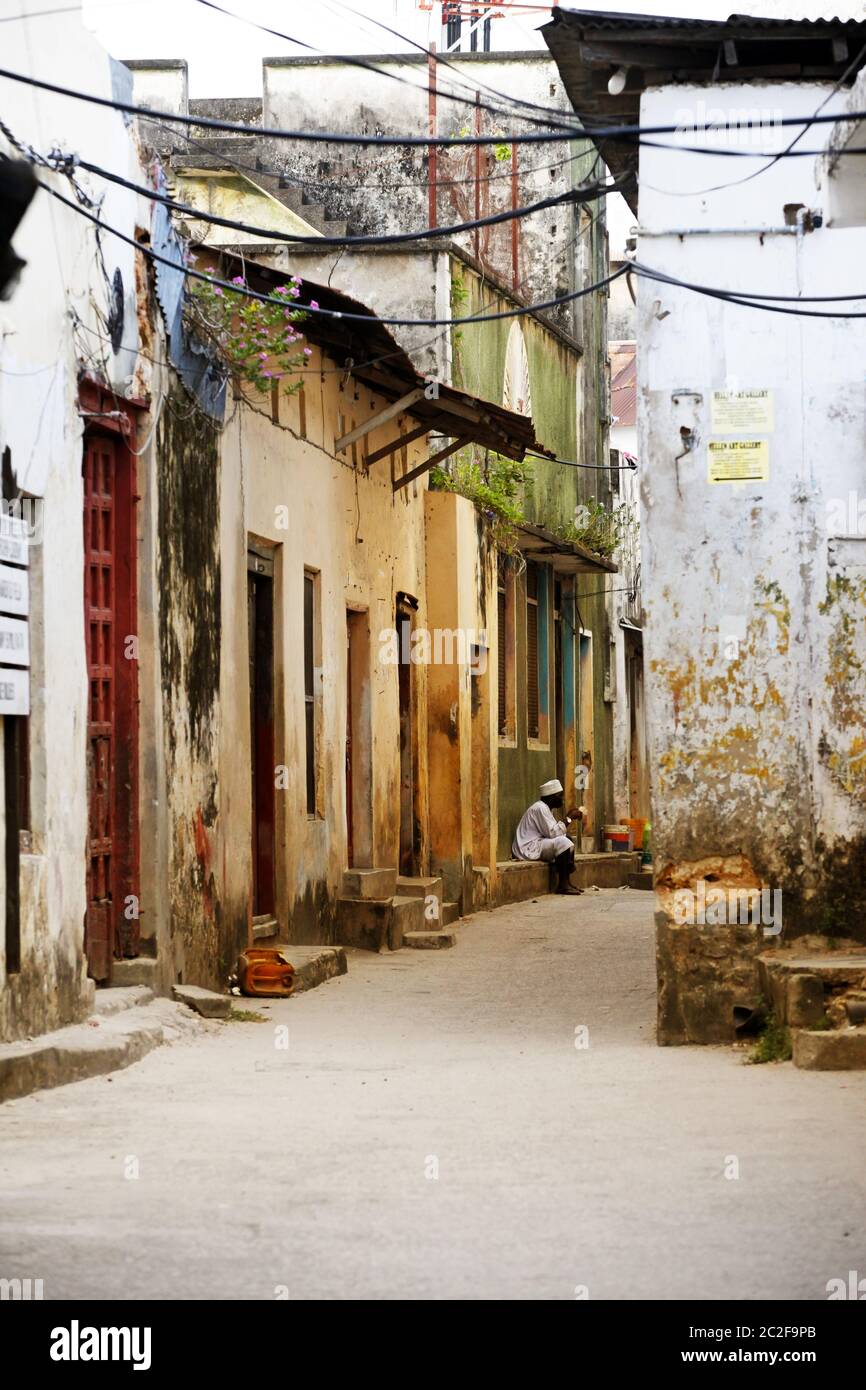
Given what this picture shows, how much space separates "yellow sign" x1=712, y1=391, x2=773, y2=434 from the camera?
34.3 ft

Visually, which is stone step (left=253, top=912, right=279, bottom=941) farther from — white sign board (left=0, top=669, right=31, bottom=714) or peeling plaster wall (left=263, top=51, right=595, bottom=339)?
peeling plaster wall (left=263, top=51, right=595, bottom=339)

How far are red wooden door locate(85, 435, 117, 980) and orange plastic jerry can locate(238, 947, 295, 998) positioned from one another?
1.88m

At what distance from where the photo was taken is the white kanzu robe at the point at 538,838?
23.3 m

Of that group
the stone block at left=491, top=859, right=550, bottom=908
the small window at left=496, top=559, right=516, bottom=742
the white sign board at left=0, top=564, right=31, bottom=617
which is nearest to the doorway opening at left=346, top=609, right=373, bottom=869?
the stone block at left=491, top=859, right=550, bottom=908

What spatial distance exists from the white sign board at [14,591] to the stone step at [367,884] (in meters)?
7.38

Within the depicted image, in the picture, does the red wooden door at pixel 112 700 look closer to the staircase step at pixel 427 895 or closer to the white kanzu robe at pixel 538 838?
the staircase step at pixel 427 895

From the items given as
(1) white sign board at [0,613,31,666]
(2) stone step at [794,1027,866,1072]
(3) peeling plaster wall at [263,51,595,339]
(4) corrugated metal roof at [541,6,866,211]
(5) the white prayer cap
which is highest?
(3) peeling plaster wall at [263,51,595,339]

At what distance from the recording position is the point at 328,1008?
12070 mm

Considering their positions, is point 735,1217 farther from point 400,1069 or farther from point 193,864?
point 193,864

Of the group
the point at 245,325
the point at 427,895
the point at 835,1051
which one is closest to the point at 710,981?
the point at 835,1051

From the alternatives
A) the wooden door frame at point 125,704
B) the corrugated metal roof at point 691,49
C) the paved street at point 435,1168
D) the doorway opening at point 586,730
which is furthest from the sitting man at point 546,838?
the corrugated metal roof at point 691,49

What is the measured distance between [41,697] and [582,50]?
4.47 m

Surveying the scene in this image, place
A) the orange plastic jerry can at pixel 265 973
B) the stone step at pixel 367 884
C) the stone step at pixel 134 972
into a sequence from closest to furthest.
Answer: the stone step at pixel 134 972, the orange plastic jerry can at pixel 265 973, the stone step at pixel 367 884
